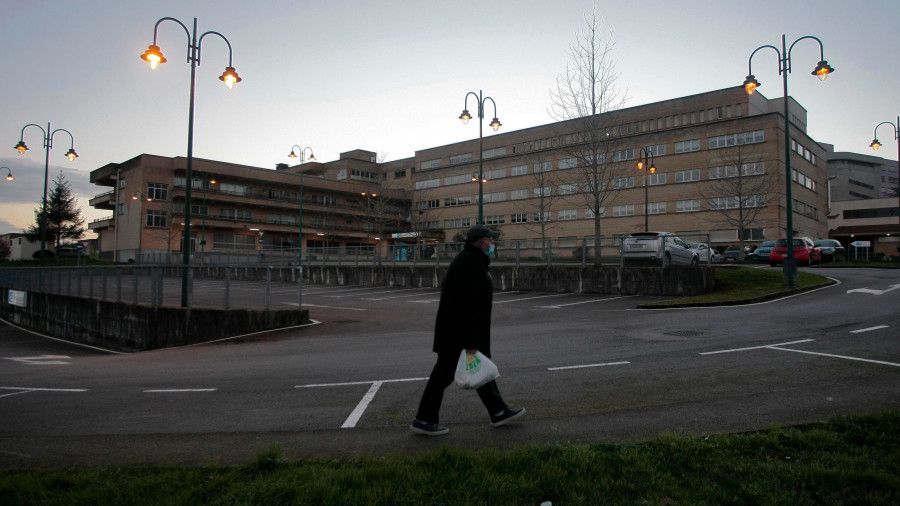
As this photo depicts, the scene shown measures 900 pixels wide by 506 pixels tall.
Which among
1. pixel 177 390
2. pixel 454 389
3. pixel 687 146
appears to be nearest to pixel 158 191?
pixel 687 146

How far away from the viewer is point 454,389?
6.46 metres

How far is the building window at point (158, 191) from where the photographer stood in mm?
65938

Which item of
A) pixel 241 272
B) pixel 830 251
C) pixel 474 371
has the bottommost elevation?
pixel 474 371

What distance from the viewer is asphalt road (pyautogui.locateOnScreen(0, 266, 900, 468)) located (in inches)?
179

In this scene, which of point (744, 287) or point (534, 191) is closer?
point (744, 287)

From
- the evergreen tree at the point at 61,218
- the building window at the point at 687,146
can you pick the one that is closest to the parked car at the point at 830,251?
the building window at the point at 687,146

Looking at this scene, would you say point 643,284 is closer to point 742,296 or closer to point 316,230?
point 742,296

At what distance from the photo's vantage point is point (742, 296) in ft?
51.6

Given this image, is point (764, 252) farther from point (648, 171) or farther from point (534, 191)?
point (534, 191)

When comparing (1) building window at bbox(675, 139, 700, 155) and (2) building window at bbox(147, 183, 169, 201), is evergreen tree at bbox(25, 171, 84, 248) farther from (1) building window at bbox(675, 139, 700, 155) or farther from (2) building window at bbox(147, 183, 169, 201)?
(1) building window at bbox(675, 139, 700, 155)

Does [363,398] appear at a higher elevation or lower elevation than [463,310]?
lower

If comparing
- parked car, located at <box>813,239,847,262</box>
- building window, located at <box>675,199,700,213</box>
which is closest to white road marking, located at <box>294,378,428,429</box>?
parked car, located at <box>813,239,847,262</box>

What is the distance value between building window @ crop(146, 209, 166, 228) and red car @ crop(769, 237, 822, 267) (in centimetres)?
6530

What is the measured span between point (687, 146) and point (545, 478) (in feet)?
216
